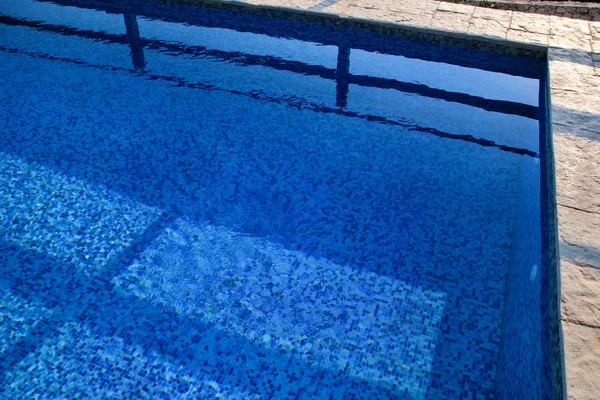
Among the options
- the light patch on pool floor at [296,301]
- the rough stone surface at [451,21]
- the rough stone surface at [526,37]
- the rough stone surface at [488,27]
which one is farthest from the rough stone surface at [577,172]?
the rough stone surface at [451,21]

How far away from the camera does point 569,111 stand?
3.79 meters

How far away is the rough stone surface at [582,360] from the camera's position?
1756 mm

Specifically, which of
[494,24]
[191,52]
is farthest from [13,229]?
[494,24]

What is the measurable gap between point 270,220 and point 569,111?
2424 mm

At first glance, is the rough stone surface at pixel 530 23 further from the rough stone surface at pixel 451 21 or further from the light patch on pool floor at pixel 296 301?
the light patch on pool floor at pixel 296 301

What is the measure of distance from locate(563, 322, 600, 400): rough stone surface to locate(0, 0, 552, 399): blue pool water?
17 cm

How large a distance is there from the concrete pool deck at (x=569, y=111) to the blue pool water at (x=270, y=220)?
207 mm

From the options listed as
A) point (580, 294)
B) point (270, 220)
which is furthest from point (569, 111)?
point (270, 220)

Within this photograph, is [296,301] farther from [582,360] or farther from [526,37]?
[526,37]

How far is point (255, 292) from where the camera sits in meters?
2.89

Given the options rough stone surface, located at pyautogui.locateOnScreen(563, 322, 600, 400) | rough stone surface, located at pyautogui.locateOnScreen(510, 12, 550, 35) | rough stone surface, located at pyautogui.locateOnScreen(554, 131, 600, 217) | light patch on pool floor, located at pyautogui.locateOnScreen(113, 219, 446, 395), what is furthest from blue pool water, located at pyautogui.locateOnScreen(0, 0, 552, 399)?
rough stone surface, located at pyautogui.locateOnScreen(510, 12, 550, 35)

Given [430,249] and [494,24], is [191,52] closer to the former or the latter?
[494,24]

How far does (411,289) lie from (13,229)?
8.36ft

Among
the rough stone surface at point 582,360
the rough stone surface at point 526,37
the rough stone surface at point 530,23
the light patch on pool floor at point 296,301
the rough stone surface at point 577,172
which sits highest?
the rough stone surface at point 530,23
